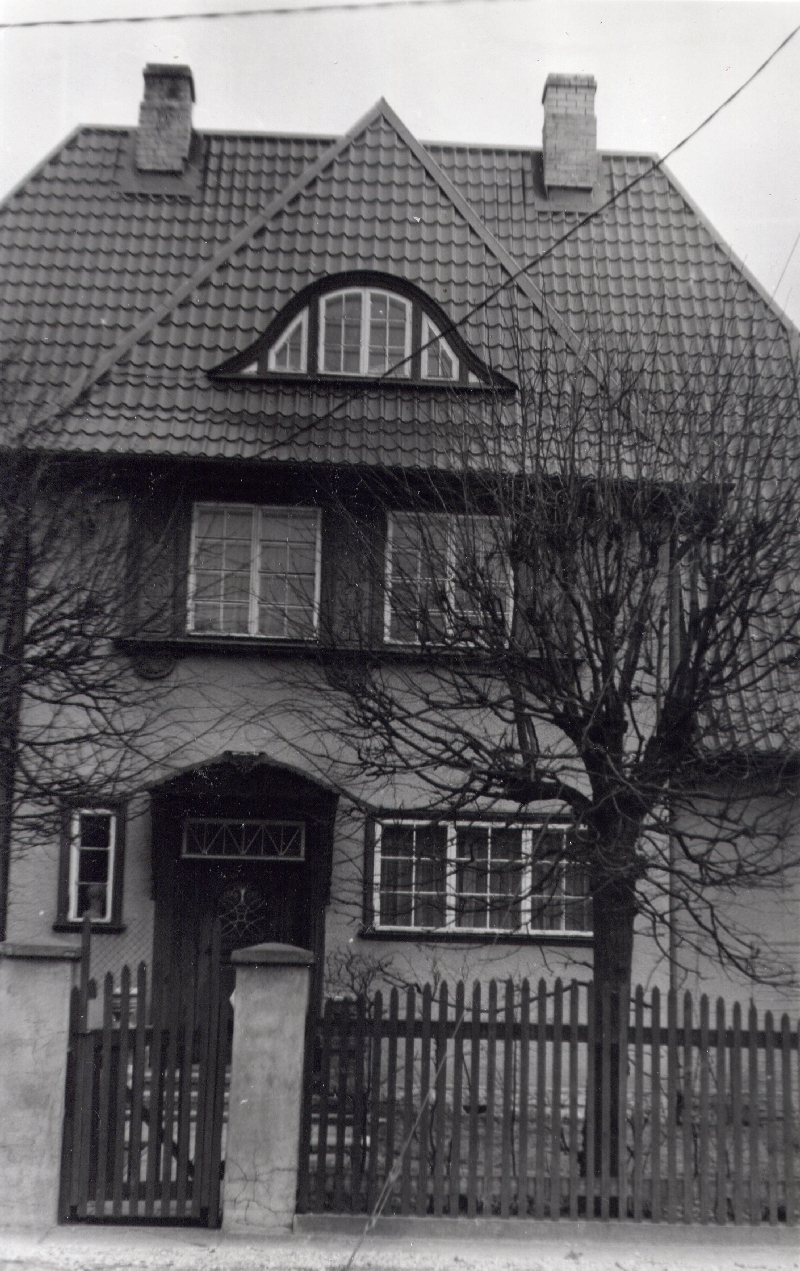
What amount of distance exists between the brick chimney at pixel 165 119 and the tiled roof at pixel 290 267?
1.03ft

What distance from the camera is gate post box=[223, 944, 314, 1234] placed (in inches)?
258

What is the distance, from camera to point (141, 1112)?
656 centimetres

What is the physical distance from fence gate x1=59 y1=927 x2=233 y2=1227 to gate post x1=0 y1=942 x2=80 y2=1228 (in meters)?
0.08

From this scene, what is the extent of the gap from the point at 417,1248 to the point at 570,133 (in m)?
12.4

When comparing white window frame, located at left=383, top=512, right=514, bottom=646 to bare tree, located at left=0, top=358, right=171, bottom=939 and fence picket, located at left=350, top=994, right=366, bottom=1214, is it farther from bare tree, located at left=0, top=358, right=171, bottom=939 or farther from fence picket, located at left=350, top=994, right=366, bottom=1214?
fence picket, located at left=350, top=994, right=366, bottom=1214

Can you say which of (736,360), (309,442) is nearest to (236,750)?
(309,442)

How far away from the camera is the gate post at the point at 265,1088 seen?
655cm

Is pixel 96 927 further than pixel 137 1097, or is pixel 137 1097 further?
pixel 96 927

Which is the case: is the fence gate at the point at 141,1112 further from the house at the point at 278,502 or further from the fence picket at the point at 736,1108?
the house at the point at 278,502

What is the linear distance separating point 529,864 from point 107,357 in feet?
24.5

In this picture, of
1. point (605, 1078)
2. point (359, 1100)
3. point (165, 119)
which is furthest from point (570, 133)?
point (359, 1100)

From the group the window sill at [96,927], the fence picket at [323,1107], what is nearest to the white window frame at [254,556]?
the window sill at [96,927]

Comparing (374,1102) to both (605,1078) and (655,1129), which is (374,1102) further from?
(655,1129)

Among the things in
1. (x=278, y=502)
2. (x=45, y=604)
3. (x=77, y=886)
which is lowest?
(x=77, y=886)
